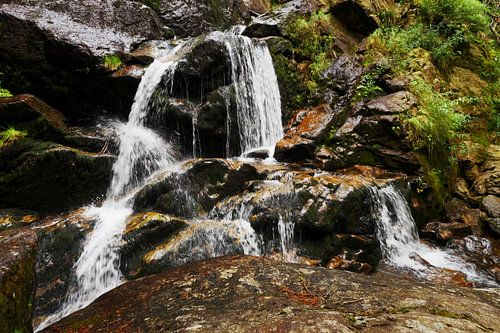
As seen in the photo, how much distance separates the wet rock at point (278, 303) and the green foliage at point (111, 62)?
6.09 metres

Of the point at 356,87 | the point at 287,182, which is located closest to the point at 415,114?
the point at 356,87

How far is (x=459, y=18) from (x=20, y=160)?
1245cm

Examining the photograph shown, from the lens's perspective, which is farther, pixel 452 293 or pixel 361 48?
pixel 361 48

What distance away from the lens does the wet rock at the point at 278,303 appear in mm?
2150

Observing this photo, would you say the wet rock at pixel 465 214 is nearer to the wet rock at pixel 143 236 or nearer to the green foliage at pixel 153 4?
the wet rock at pixel 143 236

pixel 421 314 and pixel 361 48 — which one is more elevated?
pixel 361 48

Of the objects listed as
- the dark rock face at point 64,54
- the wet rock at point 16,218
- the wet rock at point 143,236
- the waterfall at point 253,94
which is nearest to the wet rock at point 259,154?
Result: the waterfall at point 253,94

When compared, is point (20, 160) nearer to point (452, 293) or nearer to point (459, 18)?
point (452, 293)

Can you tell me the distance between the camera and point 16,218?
5352 mm

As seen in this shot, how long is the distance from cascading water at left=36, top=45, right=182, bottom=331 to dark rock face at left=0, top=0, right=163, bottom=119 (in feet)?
2.38

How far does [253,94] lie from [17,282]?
6938 mm

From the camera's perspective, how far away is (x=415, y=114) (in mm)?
6547

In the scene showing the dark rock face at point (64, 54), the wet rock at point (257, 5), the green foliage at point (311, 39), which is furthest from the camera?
the wet rock at point (257, 5)

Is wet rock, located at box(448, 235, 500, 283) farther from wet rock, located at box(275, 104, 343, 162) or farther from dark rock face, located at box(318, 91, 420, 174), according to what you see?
wet rock, located at box(275, 104, 343, 162)
